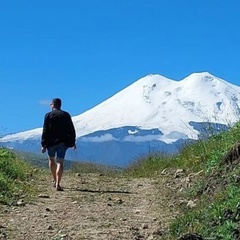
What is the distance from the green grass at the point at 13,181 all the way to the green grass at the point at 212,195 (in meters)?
2.82

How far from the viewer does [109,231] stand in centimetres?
998

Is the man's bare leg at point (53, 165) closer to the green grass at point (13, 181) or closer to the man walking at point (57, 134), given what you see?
the man walking at point (57, 134)

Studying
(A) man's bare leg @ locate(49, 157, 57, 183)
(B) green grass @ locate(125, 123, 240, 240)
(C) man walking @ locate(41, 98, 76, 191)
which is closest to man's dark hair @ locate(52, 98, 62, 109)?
(C) man walking @ locate(41, 98, 76, 191)

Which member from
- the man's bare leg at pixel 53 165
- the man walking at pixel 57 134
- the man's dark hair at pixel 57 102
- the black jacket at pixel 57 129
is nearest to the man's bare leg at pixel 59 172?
the man walking at pixel 57 134

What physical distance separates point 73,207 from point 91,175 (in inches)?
281

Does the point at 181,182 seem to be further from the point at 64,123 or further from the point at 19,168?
the point at 19,168

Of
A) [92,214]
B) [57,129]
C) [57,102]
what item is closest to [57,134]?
[57,129]

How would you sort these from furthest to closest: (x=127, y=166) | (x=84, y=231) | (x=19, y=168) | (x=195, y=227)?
(x=127, y=166) → (x=19, y=168) → (x=84, y=231) → (x=195, y=227)

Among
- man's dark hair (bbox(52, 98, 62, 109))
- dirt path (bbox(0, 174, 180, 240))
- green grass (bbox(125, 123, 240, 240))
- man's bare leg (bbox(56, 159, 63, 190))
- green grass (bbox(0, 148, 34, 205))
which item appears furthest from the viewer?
man's dark hair (bbox(52, 98, 62, 109))

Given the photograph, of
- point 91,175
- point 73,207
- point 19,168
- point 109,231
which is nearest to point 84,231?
point 109,231

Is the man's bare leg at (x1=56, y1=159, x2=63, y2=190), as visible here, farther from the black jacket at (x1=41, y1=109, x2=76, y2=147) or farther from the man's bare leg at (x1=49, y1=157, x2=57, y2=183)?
the black jacket at (x1=41, y1=109, x2=76, y2=147)

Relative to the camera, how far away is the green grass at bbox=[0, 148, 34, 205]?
1267cm

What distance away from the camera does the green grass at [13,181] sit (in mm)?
12673

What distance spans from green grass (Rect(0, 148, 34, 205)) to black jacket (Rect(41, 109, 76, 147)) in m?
0.89
